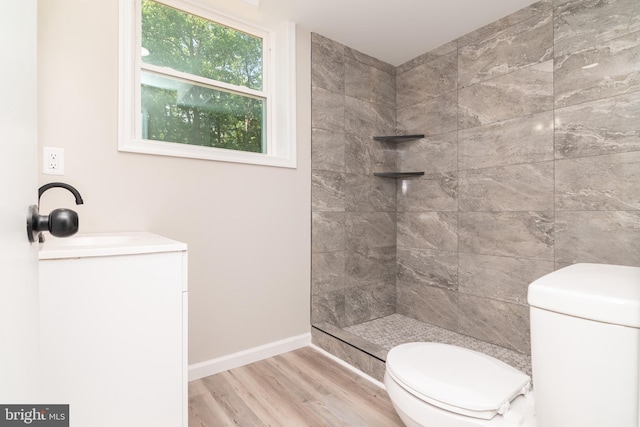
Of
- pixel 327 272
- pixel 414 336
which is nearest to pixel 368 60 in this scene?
pixel 327 272

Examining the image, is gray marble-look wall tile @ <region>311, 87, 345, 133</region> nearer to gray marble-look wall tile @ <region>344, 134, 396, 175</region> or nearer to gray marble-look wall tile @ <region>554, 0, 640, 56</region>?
gray marble-look wall tile @ <region>344, 134, 396, 175</region>

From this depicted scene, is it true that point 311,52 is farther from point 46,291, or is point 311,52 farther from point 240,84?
point 46,291

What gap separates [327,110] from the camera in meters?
2.33

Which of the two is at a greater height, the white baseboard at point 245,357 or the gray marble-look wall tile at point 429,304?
the gray marble-look wall tile at point 429,304

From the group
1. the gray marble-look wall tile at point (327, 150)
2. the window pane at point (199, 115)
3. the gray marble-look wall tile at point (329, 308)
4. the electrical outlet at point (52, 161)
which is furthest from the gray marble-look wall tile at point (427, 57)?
the electrical outlet at point (52, 161)

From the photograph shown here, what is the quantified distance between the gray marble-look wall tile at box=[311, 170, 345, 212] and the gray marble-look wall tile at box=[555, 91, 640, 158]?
1410 millimetres

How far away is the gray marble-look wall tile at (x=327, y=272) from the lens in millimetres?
2260

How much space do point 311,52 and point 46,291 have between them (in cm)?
211

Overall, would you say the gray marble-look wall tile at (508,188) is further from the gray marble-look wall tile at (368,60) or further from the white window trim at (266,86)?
the white window trim at (266,86)

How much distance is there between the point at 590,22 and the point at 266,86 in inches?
78.1

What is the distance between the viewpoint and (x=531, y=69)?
1.95 metres

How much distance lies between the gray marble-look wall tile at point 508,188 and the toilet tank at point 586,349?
1.10 m

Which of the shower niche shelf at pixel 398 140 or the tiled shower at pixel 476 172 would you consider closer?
the tiled shower at pixel 476 172

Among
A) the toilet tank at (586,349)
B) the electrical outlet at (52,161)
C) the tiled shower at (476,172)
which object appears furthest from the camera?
the tiled shower at (476,172)
